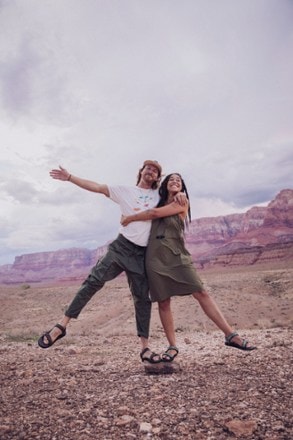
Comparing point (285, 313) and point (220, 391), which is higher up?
point (220, 391)

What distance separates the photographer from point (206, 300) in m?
4.00

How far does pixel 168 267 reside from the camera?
391cm

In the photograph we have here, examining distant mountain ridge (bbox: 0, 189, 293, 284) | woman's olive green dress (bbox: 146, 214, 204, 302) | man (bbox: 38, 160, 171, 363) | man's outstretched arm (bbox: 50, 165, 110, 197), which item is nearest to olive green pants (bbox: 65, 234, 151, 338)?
man (bbox: 38, 160, 171, 363)

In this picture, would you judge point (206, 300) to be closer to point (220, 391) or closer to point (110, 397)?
point (220, 391)

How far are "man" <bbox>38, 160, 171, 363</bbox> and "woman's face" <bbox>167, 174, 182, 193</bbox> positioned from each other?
22 centimetres

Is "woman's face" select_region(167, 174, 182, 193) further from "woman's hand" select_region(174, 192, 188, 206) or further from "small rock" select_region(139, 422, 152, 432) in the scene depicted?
"small rock" select_region(139, 422, 152, 432)

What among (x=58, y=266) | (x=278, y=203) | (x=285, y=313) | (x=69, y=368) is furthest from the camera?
(x=58, y=266)

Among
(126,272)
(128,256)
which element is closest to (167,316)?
(126,272)

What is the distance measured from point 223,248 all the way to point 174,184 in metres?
116

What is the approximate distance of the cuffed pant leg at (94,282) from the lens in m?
3.89

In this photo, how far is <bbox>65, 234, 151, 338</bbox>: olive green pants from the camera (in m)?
3.92

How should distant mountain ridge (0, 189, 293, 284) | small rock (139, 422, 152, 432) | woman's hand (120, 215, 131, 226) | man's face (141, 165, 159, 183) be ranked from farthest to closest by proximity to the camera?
distant mountain ridge (0, 189, 293, 284)
man's face (141, 165, 159, 183)
woman's hand (120, 215, 131, 226)
small rock (139, 422, 152, 432)

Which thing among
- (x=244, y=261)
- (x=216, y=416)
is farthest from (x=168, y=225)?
(x=244, y=261)

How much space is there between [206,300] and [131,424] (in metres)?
1.85
